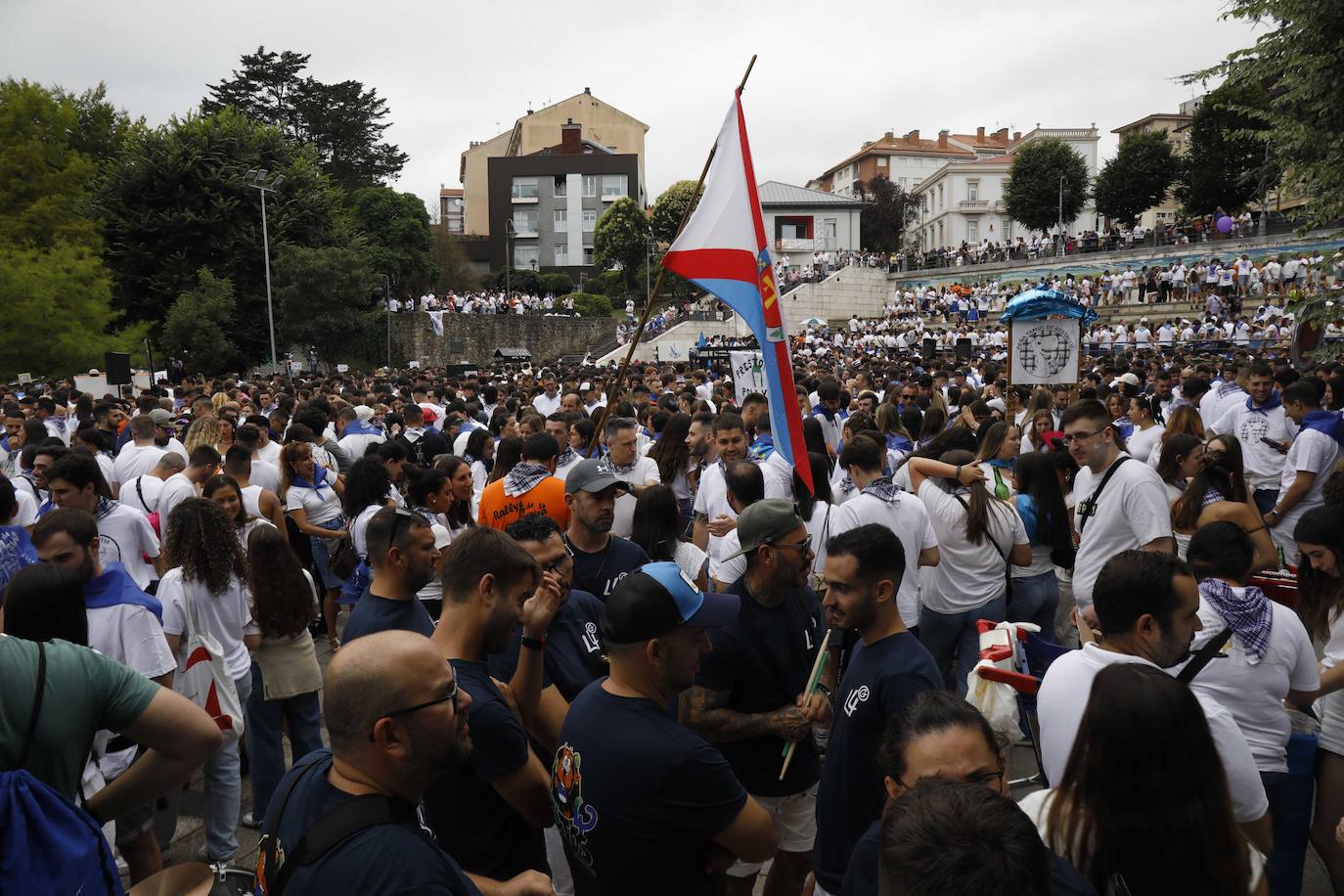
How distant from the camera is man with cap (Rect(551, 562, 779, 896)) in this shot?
2367 millimetres

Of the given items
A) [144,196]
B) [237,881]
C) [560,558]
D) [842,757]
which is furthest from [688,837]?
[144,196]

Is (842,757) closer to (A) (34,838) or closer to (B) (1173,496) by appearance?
(A) (34,838)

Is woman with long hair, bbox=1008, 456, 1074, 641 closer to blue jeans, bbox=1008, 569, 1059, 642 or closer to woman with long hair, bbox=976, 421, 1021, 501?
blue jeans, bbox=1008, 569, 1059, 642

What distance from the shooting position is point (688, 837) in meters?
2.42

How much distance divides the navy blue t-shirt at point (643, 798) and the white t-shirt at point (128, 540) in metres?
3.94

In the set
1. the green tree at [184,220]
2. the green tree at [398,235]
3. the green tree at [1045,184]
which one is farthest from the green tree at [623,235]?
the green tree at [184,220]

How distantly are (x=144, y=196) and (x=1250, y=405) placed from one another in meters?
38.2

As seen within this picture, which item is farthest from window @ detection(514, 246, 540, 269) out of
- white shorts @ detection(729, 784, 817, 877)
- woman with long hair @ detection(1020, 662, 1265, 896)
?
woman with long hair @ detection(1020, 662, 1265, 896)

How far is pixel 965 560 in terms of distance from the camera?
5.25 meters

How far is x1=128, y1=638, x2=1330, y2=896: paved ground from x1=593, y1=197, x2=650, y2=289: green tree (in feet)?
176

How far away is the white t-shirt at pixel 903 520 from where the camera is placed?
4945 mm

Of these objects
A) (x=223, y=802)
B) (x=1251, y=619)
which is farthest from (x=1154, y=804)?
(x=223, y=802)

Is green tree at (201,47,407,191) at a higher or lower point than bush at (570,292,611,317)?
higher

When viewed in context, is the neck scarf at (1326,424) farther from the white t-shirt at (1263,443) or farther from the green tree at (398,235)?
the green tree at (398,235)
